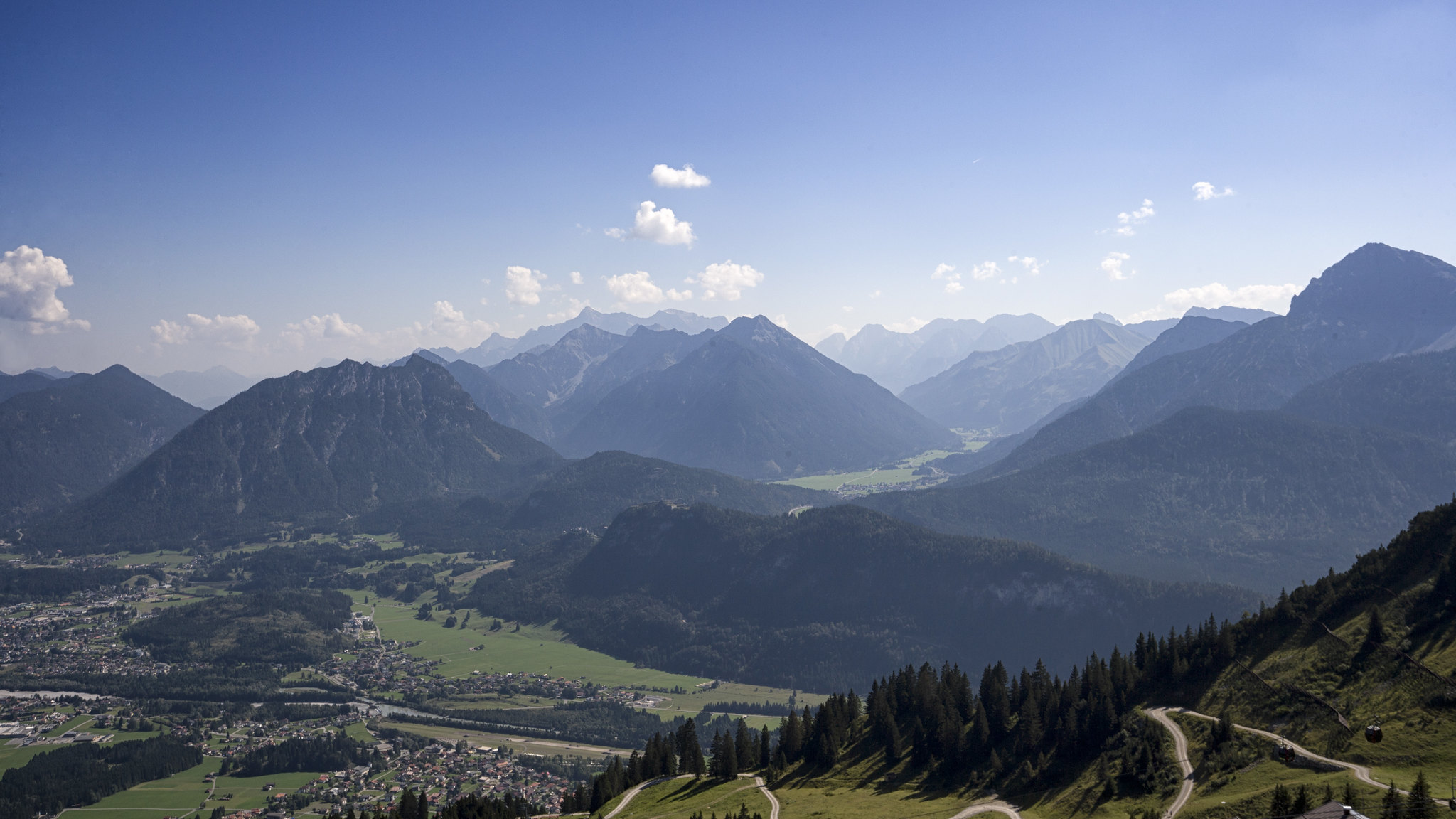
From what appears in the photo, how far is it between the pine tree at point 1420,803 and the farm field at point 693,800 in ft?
187

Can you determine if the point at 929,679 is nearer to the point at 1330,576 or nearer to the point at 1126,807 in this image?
the point at 1126,807

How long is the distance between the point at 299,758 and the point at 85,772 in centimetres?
4182

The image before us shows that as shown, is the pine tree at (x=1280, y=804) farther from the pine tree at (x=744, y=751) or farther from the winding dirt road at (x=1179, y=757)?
the pine tree at (x=744, y=751)

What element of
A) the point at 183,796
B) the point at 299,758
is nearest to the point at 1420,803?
the point at 299,758

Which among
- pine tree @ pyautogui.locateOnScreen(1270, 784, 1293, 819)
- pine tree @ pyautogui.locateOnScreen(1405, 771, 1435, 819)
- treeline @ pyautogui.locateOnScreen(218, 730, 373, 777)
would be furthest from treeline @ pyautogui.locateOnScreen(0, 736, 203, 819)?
pine tree @ pyautogui.locateOnScreen(1405, 771, 1435, 819)

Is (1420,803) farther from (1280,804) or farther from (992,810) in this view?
(992,810)

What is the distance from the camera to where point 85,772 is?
549ft

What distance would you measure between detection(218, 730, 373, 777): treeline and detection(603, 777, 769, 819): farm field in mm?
91478

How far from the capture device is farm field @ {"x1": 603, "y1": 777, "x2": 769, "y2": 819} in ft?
311

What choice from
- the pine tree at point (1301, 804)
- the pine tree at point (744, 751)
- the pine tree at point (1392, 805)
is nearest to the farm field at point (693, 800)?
the pine tree at point (744, 751)

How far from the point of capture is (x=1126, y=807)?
74.2 metres

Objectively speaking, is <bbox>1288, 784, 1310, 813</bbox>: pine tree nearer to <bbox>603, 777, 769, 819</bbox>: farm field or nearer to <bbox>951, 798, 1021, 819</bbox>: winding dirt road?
<bbox>951, 798, 1021, 819</bbox>: winding dirt road

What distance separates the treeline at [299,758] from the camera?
557 ft

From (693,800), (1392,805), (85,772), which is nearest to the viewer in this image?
(1392,805)
